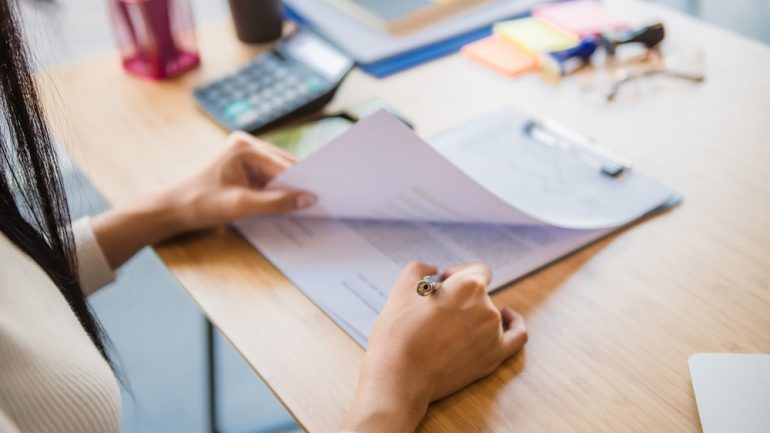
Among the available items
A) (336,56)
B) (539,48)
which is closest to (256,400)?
(336,56)

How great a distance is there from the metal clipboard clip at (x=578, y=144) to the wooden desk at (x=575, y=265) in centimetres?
3

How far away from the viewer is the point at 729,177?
840 mm

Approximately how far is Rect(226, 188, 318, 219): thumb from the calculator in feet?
0.59

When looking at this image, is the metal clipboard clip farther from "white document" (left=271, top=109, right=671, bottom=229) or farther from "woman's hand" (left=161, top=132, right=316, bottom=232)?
"woman's hand" (left=161, top=132, right=316, bottom=232)

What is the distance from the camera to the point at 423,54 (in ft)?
3.68

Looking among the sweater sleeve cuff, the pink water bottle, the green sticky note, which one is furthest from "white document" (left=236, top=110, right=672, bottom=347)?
the pink water bottle

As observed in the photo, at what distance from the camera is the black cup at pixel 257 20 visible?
1166 millimetres

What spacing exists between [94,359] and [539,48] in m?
0.72

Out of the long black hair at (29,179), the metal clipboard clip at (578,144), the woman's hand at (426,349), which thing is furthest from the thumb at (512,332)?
the long black hair at (29,179)

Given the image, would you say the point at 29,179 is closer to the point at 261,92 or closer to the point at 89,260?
the point at 89,260

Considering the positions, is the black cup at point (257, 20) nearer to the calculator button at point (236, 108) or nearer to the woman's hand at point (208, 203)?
the calculator button at point (236, 108)

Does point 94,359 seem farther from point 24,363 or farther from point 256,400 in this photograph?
point 256,400

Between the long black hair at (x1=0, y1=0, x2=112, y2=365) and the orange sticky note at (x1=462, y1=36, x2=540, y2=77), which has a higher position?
the long black hair at (x1=0, y1=0, x2=112, y2=365)

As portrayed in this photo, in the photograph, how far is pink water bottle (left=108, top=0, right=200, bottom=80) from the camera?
1.10 m
